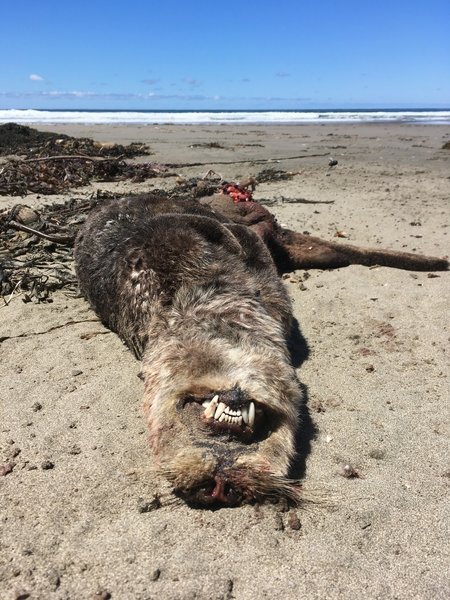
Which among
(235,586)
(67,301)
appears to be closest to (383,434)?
(235,586)

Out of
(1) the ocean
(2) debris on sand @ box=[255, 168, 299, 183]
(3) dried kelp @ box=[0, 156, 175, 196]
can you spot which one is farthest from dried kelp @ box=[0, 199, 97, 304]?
(1) the ocean

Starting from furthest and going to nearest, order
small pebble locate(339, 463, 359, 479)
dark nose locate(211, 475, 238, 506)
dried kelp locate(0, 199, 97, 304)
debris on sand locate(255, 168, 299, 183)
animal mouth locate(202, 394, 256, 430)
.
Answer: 1. debris on sand locate(255, 168, 299, 183)
2. dried kelp locate(0, 199, 97, 304)
3. small pebble locate(339, 463, 359, 479)
4. animal mouth locate(202, 394, 256, 430)
5. dark nose locate(211, 475, 238, 506)

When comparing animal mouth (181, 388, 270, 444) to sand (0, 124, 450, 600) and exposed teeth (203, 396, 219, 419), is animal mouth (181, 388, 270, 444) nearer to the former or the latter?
exposed teeth (203, 396, 219, 419)

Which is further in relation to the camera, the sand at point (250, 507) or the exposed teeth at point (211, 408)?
the exposed teeth at point (211, 408)

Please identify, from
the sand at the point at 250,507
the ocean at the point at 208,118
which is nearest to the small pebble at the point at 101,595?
the sand at the point at 250,507

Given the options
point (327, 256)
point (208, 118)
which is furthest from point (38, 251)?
point (208, 118)

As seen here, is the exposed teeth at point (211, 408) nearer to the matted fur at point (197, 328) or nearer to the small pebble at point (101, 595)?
the matted fur at point (197, 328)

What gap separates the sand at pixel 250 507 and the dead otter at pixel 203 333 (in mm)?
257

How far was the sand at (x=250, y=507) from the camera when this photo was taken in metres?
2.42

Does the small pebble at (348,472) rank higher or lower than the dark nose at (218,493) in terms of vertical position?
lower

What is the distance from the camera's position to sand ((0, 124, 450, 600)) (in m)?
2.42

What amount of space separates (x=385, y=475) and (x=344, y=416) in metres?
0.64

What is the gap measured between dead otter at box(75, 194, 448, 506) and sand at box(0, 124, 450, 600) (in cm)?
26

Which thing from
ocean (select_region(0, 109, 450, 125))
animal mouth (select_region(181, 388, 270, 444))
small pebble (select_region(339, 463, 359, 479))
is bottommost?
small pebble (select_region(339, 463, 359, 479))
